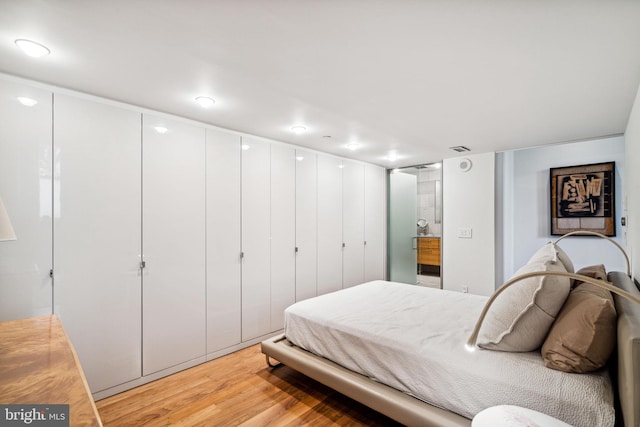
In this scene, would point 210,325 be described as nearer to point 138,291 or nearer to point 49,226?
point 138,291

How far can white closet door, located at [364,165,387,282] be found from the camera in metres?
5.32

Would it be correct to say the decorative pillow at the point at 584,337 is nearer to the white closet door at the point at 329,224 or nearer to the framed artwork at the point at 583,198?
the white closet door at the point at 329,224

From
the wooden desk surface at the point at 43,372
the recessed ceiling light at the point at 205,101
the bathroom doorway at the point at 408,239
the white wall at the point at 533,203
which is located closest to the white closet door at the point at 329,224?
the bathroom doorway at the point at 408,239

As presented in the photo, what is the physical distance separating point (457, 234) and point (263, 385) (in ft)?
12.1

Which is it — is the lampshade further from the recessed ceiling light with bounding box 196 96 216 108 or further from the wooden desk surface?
the recessed ceiling light with bounding box 196 96 216 108

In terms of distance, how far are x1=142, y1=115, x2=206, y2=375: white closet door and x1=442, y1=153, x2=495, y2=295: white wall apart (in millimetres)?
3770

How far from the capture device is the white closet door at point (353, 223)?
4871 mm

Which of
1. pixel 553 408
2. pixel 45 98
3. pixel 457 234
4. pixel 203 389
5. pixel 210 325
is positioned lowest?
pixel 203 389

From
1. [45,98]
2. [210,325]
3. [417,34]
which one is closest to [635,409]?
[417,34]

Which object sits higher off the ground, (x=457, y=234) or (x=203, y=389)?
(x=457, y=234)

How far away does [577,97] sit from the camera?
8.09 ft

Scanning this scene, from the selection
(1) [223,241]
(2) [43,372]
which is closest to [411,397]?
(2) [43,372]

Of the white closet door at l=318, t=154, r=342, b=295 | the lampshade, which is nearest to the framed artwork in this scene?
the white closet door at l=318, t=154, r=342, b=295

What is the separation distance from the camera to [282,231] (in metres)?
3.93
